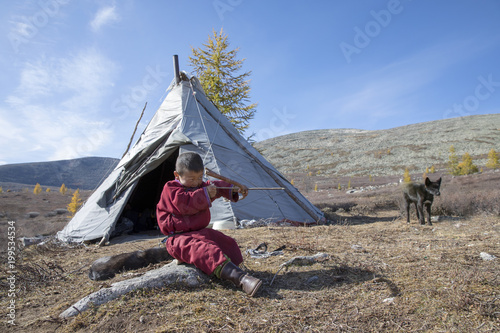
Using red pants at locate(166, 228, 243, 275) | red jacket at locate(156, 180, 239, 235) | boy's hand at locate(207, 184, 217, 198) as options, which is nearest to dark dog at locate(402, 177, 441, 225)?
red pants at locate(166, 228, 243, 275)

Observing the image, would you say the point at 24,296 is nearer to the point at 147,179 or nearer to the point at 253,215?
the point at 253,215

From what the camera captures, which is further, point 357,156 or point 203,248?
point 357,156

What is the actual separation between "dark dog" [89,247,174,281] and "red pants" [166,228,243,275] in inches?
33.3

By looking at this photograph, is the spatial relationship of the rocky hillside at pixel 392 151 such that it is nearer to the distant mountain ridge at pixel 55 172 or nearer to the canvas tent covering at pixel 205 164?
the canvas tent covering at pixel 205 164

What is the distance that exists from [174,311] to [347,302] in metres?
1.31

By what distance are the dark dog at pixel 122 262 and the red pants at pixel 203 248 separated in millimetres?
846

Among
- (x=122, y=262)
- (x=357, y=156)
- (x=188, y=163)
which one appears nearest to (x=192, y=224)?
(x=188, y=163)

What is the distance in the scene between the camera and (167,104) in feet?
30.2

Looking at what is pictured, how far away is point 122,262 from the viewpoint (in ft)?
11.1

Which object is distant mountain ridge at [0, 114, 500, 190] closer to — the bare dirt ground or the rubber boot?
the bare dirt ground

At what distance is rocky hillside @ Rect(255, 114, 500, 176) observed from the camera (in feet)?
157

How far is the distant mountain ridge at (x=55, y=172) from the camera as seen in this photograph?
7156 centimetres

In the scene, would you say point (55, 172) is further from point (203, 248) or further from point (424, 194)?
point (203, 248)

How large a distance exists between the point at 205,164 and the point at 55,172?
288 ft
